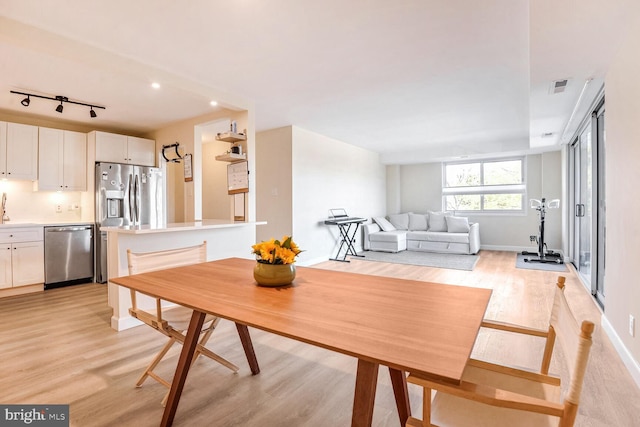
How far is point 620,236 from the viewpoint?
2.31 meters

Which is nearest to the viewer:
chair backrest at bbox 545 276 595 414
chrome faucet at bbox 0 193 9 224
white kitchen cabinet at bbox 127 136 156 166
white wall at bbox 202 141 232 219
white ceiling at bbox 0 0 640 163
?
chair backrest at bbox 545 276 595 414

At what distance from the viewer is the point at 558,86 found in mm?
3045

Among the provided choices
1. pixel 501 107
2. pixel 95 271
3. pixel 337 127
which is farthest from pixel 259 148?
pixel 501 107

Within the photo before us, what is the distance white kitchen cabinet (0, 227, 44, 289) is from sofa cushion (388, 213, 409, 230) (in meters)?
6.84

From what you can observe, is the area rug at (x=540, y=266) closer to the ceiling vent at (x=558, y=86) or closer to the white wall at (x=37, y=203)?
the ceiling vent at (x=558, y=86)

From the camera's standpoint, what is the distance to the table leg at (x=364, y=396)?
97cm

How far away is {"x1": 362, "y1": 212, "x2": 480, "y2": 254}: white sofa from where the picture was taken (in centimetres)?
680

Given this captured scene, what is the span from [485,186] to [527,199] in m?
0.91

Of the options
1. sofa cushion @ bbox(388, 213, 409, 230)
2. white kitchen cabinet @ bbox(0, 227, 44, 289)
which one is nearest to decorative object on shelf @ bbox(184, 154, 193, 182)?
white kitchen cabinet @ bbox(0, 227, 44, 289)

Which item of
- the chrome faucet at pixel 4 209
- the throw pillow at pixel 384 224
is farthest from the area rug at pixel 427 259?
the chrome faucet at pixel 4 209

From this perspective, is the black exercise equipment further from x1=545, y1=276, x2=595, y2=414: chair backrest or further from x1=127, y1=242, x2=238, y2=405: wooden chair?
x1=127, y1=242, x2=238, y2=405: wooden chair

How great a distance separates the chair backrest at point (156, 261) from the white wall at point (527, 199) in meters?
7.14

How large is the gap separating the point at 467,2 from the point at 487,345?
8.11ft

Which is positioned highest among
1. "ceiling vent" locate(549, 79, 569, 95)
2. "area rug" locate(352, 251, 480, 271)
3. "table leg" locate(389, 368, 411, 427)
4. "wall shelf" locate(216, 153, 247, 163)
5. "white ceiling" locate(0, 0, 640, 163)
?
"white ceiling" locate(0, 0, 640, 163)
